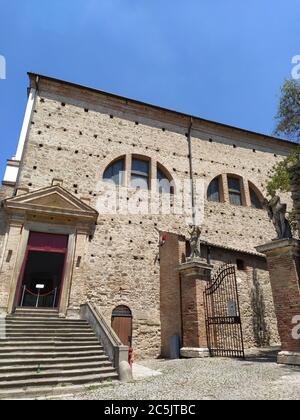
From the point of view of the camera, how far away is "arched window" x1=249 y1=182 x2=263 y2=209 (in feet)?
54.8

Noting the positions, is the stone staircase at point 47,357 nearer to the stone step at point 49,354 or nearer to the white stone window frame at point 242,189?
the stone step at point 49,354

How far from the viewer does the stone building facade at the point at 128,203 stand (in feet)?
35.4

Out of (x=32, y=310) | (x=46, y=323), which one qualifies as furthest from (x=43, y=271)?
(x=46, y=323)

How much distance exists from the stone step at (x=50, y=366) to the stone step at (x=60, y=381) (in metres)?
0.33

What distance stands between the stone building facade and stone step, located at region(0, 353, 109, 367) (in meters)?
3.09

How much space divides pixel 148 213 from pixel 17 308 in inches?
260

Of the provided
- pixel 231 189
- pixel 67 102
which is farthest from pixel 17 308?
pixel 231 189

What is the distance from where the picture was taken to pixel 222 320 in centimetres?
1022

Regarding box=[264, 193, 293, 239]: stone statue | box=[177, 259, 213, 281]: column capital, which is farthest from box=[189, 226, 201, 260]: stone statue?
box=[264, 193, 293, 239]: stone statue

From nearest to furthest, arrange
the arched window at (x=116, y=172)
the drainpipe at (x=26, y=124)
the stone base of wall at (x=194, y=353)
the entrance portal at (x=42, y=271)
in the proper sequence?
1. the stone base of wall at (x=194, y=353)
2. the entrance portal at (x=42, y=271)
3. the drainpipe at (x=26, y=124)
4. the arched window at (x=116, y=172)

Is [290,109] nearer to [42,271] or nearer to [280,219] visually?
[280,219]

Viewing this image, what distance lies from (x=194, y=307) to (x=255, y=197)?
940 cm

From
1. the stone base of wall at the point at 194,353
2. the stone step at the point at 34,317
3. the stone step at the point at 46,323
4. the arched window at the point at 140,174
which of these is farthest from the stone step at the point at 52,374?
the arched window at the point at 140,174
